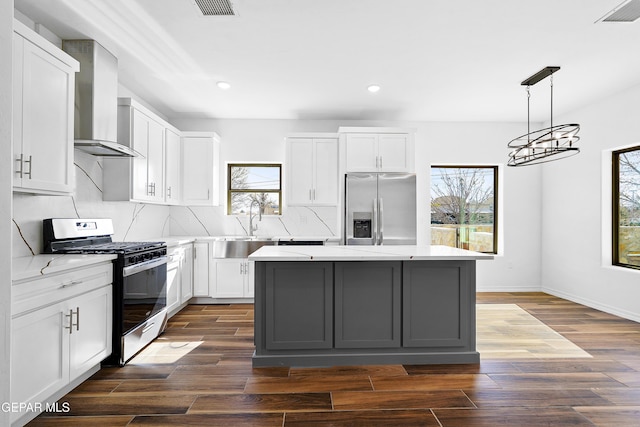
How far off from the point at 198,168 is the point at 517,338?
4303 mm

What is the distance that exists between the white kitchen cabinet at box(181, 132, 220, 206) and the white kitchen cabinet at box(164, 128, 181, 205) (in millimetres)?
102

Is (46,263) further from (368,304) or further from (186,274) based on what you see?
(186,274)

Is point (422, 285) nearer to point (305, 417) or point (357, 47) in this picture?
point (305, 417)

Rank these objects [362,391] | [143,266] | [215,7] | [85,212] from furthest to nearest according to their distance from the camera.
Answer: [85,212], [143,266], [215,7], [362,391]

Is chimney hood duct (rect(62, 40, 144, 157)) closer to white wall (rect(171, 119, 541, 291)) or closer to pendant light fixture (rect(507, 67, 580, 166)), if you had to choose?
white wall (rect(171, 119, 541, 291))

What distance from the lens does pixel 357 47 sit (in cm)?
321

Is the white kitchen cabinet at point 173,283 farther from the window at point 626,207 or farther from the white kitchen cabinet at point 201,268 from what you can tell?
the window at point 626,207

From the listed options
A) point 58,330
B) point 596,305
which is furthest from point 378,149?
point 58,330

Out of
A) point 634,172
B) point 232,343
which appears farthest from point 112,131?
point 634,172

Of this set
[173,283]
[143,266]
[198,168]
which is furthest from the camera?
[198,168]

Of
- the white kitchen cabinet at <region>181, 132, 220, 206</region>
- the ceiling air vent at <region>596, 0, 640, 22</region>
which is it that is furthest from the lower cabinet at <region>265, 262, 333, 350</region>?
the ceiling air vent at <region>596, 0, 640, 22</region>

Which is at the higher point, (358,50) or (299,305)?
(358,50)

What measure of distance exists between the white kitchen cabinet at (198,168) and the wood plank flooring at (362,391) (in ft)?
7.19

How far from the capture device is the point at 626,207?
441 centimetres
